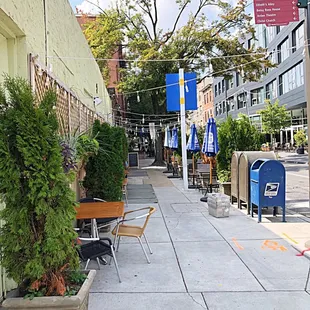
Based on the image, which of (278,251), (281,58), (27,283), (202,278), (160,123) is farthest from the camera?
(281,58)

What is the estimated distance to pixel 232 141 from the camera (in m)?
10.1

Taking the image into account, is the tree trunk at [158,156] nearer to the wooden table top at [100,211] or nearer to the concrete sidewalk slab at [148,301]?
the wooden table top at [100,211]

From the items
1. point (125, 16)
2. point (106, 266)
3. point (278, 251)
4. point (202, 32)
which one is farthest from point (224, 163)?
point (125, 16)

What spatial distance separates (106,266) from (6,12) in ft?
10.8

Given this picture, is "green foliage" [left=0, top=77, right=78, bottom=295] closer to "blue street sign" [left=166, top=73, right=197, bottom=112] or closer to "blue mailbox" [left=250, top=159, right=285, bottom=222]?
"blue mailbox" [left=250, top=159, right=285, bottom=222]

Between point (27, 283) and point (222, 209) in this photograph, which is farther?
point (222, 209)

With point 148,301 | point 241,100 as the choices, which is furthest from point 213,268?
point 241,100

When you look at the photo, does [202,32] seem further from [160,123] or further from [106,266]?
[106,266]

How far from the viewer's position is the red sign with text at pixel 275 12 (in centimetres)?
570

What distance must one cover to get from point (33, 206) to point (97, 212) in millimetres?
2130

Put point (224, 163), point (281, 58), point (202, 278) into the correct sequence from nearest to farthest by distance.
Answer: point (202, 278) < point (224, 163) < point (281, 58)

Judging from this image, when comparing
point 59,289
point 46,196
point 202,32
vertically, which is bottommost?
point 59,289

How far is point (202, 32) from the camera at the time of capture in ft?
71.8

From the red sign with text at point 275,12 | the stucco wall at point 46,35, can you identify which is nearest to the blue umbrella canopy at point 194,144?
the stucco wall at point 46,35
